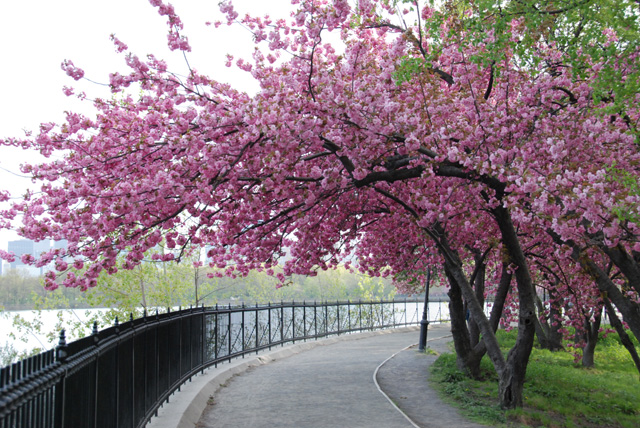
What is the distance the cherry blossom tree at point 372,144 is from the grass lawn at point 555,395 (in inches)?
29.4

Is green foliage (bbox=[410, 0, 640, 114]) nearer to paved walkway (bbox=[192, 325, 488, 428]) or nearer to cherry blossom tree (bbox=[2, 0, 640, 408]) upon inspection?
cherry blossom tree (bbox=[2, 0, 640, 408])

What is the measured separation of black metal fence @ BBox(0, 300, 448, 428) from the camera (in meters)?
3.44

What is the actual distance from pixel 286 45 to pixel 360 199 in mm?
4024

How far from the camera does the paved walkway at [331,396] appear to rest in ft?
31.7

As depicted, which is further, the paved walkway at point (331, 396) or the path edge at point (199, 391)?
the paved walkway at point (331, 396)

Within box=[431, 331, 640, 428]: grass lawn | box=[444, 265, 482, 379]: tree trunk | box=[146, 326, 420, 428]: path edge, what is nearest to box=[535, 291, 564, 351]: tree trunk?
box=[431, 331, 640, 428]: grass lawn

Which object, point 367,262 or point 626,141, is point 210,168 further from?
point 367,262

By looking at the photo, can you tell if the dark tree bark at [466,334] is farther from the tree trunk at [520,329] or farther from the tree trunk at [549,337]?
the tree trunk at [549,337]

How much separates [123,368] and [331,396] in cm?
607

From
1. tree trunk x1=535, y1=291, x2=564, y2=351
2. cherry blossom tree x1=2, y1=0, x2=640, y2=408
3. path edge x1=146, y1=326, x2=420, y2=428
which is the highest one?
cherry blossom tree x1=2, y1=0, x2=640, y2=408

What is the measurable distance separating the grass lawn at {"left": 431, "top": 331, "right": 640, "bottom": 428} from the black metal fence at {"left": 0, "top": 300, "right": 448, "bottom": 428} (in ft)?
17.3

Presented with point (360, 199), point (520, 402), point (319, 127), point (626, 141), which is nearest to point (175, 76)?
point (319, 127)

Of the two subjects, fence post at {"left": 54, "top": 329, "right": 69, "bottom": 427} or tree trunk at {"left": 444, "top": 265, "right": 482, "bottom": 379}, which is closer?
fence post at {"left": 54, "top": 329, "right": 69, "bottom": 427}

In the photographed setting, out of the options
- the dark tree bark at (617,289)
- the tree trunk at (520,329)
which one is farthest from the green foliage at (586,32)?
the tree trunk at (520,329)
